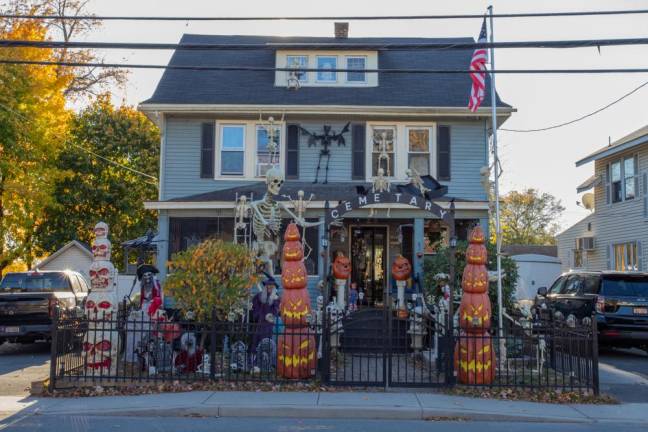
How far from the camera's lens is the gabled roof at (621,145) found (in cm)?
2184

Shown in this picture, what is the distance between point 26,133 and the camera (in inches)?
891

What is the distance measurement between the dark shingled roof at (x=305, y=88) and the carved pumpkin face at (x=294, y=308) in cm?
853

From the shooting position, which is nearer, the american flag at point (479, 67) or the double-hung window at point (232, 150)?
the american flag at point (479, 67)

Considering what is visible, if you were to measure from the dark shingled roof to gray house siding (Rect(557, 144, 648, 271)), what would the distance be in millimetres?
7347

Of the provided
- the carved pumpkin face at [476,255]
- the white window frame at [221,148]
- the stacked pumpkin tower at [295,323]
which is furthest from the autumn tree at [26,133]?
the carved pumpkin face at [476,255]

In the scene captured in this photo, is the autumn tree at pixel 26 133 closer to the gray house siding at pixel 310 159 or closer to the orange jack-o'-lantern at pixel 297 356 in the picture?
the gray house siding at pixel 310 159

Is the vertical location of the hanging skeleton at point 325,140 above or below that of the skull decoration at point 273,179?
above

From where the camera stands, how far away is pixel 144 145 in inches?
1211

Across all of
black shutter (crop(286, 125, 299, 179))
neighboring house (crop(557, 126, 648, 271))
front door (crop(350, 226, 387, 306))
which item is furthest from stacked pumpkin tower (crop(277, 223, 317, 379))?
neighboring house (crop(557, 126, 648, 271))

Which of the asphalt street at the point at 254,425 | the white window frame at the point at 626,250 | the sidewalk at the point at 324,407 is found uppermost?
the white window frame at the point at 626,250

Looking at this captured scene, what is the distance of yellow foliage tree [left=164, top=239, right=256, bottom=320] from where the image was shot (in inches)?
419

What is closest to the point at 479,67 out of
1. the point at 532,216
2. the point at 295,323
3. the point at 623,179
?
the point at 295,323

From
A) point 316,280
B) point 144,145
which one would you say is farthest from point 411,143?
point 144,145

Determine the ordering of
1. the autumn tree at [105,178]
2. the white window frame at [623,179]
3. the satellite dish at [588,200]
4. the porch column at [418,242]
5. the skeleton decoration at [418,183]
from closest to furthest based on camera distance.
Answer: the skeleton decoration at [418,183] < the porch column at [418,242] < the white window frame at [623,179] < the satellite dish at [588,200] < the autumn tree at [105,178]
